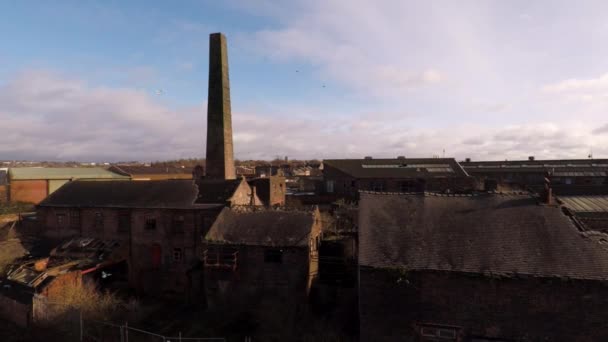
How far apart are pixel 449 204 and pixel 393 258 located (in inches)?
159

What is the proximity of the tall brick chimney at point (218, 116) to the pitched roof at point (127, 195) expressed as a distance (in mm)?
4825

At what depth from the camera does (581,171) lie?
1879 inches

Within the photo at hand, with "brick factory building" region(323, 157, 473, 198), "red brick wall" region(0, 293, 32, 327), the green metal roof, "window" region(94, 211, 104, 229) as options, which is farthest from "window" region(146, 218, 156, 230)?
the green metal roof

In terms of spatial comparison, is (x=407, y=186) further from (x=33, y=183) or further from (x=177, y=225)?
(x=33, y=183)

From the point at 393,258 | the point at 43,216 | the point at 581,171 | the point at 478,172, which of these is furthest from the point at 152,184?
the point at 581,171

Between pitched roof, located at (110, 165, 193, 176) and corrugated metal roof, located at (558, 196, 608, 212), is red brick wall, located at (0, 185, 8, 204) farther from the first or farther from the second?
corrugated metal roof, located at (558, 196, 608, 212)

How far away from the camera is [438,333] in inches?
509

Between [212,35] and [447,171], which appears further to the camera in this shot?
[447,171]

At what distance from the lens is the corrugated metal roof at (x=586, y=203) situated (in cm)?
2409

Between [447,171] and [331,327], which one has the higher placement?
[447,171]

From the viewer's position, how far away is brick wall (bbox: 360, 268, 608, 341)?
39.0 ft

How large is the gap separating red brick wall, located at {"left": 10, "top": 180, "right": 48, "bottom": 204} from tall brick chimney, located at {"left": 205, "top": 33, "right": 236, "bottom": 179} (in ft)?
80.9

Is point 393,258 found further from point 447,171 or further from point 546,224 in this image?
point 447,171

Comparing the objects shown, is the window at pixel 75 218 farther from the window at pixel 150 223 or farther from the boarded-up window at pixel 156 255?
the boarded-up window at pixel 156 255
